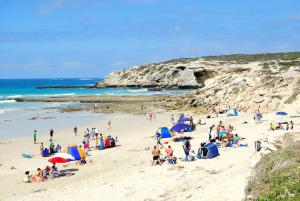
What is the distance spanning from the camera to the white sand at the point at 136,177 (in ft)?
46.9

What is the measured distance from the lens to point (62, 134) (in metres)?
33.8

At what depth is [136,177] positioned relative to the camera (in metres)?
17.7

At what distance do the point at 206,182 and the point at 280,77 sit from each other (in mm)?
34539

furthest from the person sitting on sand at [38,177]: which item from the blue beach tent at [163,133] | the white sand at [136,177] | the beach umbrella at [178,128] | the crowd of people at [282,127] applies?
the crowd of people at [282,127]

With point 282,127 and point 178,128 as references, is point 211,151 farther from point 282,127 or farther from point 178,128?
point 282,127

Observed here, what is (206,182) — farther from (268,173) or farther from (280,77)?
(280,77)

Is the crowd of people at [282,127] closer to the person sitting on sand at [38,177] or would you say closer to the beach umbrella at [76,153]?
the beach umbrella at [76,153]

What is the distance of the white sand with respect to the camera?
1429 cm

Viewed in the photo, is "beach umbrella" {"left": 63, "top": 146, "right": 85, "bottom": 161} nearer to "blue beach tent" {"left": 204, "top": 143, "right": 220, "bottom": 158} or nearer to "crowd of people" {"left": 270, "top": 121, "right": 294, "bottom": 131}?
"blue beach tent" {"left": 204, "top": 143, "right": 220, "bottom": 158}

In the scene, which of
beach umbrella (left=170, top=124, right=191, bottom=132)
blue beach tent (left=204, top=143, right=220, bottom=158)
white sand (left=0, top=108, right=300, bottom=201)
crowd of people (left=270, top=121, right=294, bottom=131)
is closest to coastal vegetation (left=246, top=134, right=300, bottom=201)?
white sand (left=0, top=108, right=300, bottom=201)

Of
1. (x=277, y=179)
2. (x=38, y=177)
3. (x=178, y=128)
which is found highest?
(x=277, y=179)

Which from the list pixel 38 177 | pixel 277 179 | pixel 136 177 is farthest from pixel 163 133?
pixel 277 179

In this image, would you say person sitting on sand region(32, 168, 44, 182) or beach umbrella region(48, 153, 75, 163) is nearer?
person sitting on sand region(32, 168, 44, 182)

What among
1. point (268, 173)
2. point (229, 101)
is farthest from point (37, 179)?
point (229, 101)
